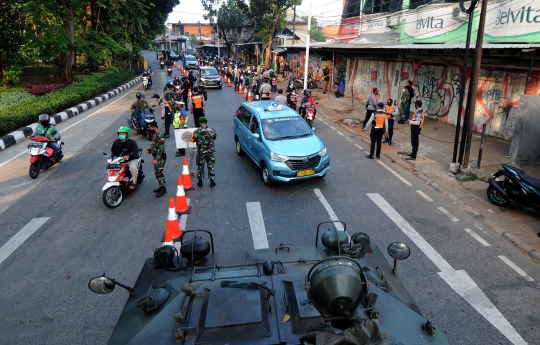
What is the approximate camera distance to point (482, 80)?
13.6 m

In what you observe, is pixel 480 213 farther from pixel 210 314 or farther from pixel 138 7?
pixel 138 7

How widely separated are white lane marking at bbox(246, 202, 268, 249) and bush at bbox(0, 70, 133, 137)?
10.9m

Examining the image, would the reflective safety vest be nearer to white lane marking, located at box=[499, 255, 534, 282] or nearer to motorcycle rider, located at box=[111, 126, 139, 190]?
motorcycle rider, located at box=[111, 126, 139, 190]

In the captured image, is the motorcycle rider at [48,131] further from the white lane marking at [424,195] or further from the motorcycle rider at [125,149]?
the white lane marking at [424,195]

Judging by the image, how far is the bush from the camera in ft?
47.7

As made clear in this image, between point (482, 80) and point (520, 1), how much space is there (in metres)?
2.74

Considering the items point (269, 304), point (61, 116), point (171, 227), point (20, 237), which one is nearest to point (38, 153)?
point (20, 237)

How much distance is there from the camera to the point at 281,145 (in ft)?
29.5

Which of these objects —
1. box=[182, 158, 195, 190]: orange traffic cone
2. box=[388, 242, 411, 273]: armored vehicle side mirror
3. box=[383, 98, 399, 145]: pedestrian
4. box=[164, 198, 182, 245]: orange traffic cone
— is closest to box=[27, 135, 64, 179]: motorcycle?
box=[182, 158, 195, 190]: orange traffic cone

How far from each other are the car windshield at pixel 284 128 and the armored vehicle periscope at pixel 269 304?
19.5 ft

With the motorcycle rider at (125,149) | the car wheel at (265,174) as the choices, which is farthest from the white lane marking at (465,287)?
the motorcycle rider at (125,149)

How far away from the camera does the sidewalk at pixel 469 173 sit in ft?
23.3

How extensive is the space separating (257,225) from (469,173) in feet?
19.7

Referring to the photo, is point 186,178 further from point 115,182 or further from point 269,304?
point 269,304
